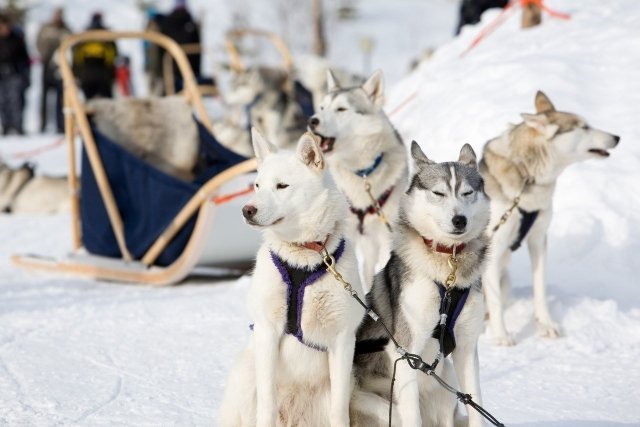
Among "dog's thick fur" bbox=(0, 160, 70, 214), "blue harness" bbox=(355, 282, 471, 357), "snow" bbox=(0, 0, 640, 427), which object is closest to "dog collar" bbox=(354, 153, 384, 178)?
"snow" bbox=(0, 0, 640, 427)

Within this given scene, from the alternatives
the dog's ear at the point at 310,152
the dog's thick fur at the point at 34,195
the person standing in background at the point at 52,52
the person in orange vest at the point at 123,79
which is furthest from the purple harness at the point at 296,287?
the person in orange vest at the point at 123,79

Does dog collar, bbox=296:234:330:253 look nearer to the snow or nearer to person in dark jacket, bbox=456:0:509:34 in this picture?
the snow

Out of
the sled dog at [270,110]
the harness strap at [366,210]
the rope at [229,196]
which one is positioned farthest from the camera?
the sled dog at [270,110]

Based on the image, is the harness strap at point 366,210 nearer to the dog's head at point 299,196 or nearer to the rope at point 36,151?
the dog's head at point 299,196

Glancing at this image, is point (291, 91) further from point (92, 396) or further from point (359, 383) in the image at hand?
point (359, 383)

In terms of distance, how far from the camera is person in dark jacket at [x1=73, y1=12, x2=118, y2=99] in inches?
456

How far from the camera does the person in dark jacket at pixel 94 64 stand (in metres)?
11.6

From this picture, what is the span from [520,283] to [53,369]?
2564 mm

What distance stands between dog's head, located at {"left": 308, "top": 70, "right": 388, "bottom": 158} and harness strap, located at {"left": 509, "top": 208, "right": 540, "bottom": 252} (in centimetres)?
77

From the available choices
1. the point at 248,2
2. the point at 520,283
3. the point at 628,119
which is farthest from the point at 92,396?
the point at 248,2

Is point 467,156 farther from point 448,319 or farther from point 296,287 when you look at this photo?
point 296,287

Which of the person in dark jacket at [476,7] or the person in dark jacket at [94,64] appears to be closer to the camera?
the person in dark jacket at [476,7]

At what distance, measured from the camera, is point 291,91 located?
30.6 feet

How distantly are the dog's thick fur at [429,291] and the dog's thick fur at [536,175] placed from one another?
140 centimetres
